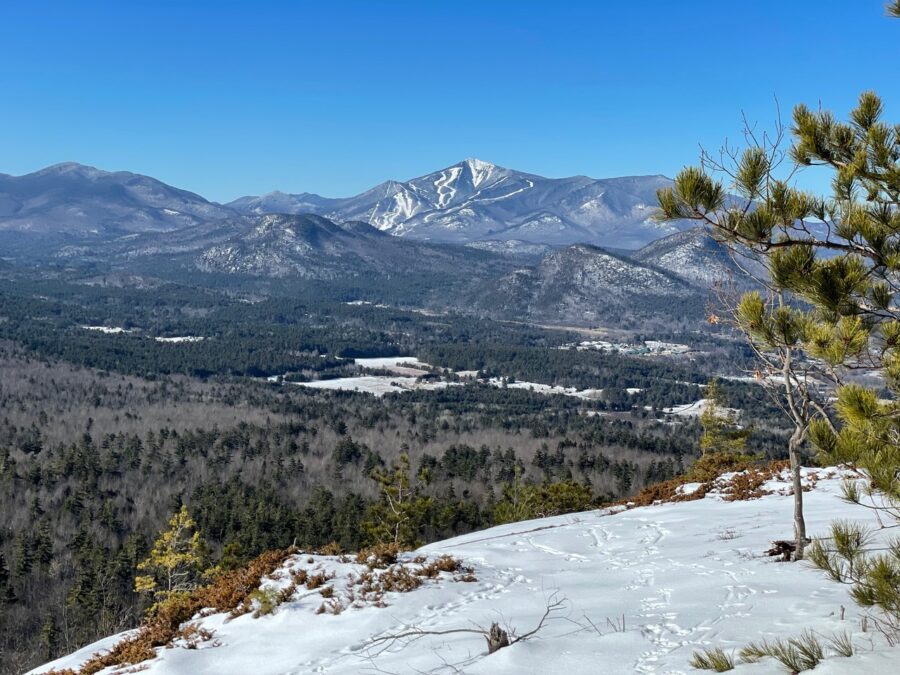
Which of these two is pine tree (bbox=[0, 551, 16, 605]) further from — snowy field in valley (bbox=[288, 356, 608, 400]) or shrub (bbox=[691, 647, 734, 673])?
snowy field in valley (bbox=[288, 356, 608, 400])

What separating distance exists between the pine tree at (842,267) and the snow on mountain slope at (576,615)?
2.10 m

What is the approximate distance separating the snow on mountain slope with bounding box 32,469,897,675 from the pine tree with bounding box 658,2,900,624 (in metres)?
2.10

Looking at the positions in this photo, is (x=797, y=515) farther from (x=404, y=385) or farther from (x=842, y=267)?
(x=404, y=385)

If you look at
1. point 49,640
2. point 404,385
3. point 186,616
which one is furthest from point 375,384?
point 186,616

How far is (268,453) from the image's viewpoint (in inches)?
4077

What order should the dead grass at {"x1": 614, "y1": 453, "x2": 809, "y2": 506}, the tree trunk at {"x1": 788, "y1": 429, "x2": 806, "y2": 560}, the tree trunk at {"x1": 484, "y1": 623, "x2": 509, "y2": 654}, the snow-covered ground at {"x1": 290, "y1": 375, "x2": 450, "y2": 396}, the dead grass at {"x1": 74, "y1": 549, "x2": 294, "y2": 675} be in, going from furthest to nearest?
the snow-covered ground at {"x1": 290, "y1": 375, "x2": 450, "y2": 396}
the dead grass at {"x1": 614, "y1": 453, "x2": 809, "y2": 506}
the tree trunk at {"x1": 788, "y1": 429, "x2": 806, "y2": 560}
the dead grass at {"x1": 74, "y1": 549, "x2": 294, "y2": 675}
the tree trunk at {"x1": 484, "y1": 623, "x2": 509, "y2": 654}

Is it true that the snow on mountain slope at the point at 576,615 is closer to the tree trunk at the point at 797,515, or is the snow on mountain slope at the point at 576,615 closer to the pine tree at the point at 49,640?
the tree trunk at the point at 797,515

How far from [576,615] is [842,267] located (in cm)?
678

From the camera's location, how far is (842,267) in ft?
22.4

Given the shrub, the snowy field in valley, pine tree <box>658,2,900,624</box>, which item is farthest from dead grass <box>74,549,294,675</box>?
the snowy field in valley

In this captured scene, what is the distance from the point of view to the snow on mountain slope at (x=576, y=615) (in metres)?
8.70

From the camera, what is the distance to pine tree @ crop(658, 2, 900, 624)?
6555 mm

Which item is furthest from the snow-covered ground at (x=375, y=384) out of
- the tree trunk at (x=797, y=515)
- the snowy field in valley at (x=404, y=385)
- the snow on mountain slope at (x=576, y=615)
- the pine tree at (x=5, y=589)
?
the tree trunk at (x=797, y=515)

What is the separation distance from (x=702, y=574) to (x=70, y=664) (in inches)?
484
